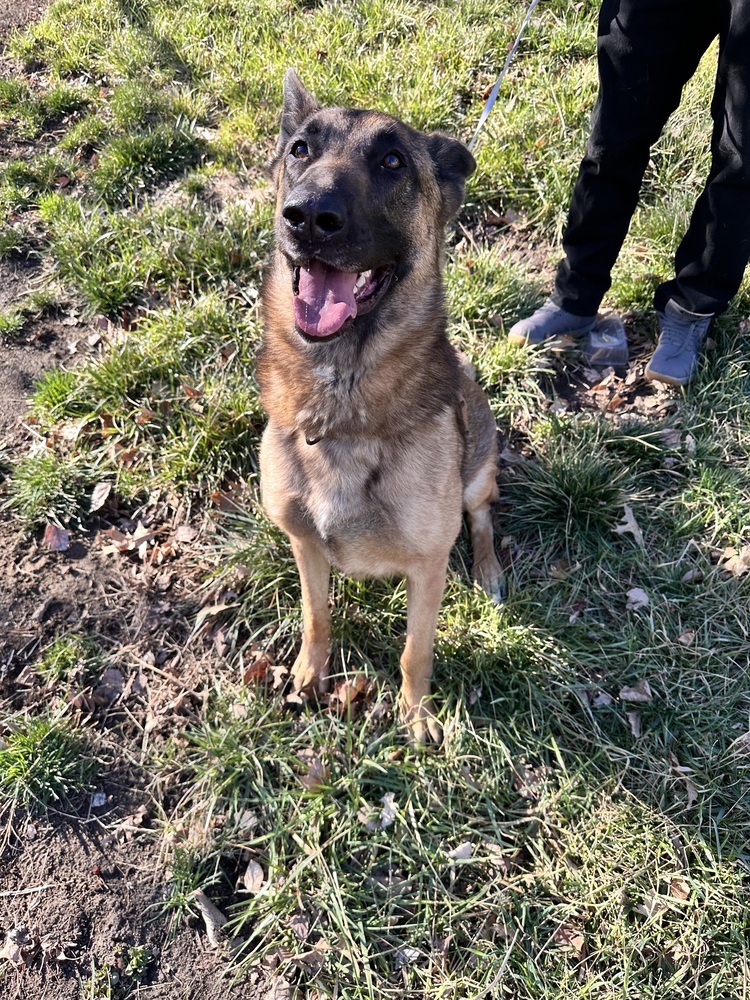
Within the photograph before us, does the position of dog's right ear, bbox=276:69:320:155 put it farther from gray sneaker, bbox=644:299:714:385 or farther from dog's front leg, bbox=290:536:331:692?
gray sneaker, bbox=644:299:714:385

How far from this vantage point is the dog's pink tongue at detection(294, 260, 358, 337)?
2.38 meters

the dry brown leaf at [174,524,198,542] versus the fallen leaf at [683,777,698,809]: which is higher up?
the dry brown leaf at [174,524,198,542]

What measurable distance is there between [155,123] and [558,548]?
17.0 ft

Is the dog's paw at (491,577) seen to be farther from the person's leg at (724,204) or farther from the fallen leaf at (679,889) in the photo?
the person's leg at (724,204)

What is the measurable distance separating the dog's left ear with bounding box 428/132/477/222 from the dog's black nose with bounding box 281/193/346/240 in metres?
0.89

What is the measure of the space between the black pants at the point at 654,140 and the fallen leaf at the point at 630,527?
142 cm

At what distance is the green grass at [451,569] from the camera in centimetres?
274

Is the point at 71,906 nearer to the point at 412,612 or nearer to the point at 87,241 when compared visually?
the point at 412,612

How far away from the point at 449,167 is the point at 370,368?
110 cm

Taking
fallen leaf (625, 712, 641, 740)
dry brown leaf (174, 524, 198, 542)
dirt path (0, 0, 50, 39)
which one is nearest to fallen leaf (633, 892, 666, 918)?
fallen leaf (625, 712, 641, 740)

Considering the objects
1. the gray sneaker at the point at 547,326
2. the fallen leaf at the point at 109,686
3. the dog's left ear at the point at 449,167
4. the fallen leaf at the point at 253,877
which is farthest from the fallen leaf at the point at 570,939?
the gray sneaker at the point at 547,326

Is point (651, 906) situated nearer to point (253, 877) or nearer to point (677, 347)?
point (253, 877)

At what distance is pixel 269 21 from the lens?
632cm

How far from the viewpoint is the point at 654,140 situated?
3.84 m
